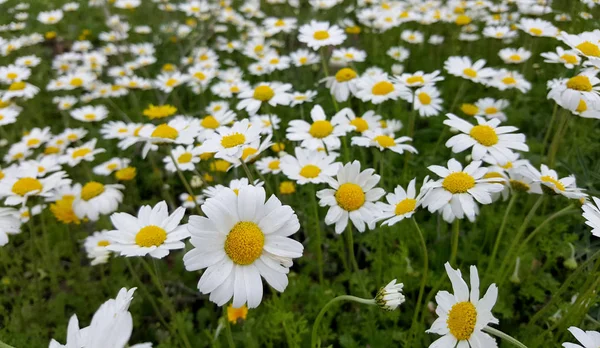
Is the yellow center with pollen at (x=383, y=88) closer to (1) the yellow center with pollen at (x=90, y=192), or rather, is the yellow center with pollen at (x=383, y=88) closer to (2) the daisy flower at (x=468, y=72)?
(2) the daisy flower at (x=468, y=72)

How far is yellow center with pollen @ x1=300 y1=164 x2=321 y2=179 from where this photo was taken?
183 centimetres

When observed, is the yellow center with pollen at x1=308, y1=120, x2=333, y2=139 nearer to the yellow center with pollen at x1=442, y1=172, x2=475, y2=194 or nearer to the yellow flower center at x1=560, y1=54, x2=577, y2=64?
the yellow center with pollen at x1=442, y1=172, x2=475, y2=194

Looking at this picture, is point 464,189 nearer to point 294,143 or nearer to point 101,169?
point 294,143

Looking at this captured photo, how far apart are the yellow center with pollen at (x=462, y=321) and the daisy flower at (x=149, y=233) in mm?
820

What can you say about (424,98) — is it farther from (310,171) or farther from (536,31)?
(310,171)

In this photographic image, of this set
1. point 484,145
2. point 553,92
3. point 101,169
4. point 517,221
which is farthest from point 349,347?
point 101,169

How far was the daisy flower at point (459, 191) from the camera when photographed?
146 centimetres

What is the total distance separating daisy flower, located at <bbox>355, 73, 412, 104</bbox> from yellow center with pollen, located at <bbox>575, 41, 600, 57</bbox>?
0.78m

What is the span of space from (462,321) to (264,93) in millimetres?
1520

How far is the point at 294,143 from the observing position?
2.89 m

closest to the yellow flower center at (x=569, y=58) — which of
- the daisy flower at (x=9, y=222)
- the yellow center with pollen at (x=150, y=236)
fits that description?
the yellow center with pollen at (x=150, y=236)

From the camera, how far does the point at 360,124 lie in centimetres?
221

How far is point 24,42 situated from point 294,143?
3768 millimetres

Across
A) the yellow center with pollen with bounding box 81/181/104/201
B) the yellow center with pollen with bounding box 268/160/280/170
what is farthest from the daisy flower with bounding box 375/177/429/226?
the yellow center with pollen with bounding box 81/181/104/201
